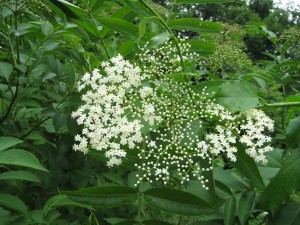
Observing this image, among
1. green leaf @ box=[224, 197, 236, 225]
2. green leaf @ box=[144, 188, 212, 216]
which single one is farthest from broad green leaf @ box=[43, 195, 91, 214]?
green leaf @ box=[224, 197, 236, 225]

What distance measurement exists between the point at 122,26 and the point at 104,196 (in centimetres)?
65

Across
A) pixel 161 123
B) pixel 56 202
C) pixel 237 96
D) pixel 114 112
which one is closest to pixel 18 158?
pixel 56 202

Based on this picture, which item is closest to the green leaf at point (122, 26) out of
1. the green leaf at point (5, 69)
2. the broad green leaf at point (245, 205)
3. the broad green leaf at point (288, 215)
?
the green leaf at point (5, 69)

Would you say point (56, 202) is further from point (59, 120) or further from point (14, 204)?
point (59, 120)

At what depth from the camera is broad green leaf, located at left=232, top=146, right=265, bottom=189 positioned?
4.70ft

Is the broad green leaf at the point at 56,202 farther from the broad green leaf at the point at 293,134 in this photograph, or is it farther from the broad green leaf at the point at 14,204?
the broad green leaf at the point at 293,134

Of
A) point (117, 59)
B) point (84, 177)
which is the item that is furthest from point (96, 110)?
point (84, 177)

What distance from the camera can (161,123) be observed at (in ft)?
4.68

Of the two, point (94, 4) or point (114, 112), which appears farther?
point (94, 4)

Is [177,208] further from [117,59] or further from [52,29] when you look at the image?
[52,29]

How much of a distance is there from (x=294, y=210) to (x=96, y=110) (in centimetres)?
74

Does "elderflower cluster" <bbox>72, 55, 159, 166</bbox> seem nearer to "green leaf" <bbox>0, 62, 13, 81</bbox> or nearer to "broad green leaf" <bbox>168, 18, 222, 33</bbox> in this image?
"broad green leaf" <bbox>168, 18, 222, 33</bbox>

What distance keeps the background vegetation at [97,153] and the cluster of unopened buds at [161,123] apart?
0.21 feet

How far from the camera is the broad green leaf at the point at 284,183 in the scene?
1337 mm
